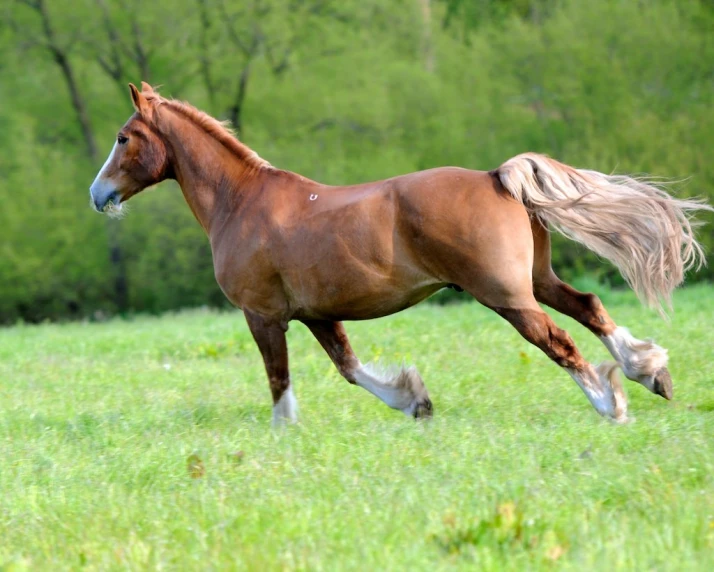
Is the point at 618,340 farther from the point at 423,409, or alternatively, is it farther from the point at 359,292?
the point at 359,292

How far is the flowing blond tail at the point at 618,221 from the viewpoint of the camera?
5996 mm

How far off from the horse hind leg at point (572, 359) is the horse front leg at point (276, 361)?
1605 mm

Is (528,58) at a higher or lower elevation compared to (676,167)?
higher

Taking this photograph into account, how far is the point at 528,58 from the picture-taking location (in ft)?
102

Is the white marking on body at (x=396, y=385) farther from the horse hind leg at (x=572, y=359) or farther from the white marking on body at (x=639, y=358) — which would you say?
the white marking on body at (x=639, y=358)

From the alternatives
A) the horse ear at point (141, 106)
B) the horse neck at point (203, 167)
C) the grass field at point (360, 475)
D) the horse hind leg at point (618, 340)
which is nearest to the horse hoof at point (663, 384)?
the horse hind leg at point (618, 340)

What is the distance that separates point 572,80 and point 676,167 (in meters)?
5.05

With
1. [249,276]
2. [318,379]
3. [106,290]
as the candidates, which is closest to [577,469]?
[249,276]

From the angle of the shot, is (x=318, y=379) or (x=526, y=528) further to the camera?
(x=318, y=379)

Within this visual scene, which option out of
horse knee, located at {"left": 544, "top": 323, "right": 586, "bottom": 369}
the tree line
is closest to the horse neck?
horse knee, located at {"left": 544, "top": 323, "right": 586, "bottom": 369}

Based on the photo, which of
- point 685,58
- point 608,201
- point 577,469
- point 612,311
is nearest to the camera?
point 577,469

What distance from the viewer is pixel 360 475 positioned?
4848 millimetres

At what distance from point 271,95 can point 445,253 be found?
29084 millimetres

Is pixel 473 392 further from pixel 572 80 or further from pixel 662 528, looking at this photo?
pixel 572 80
